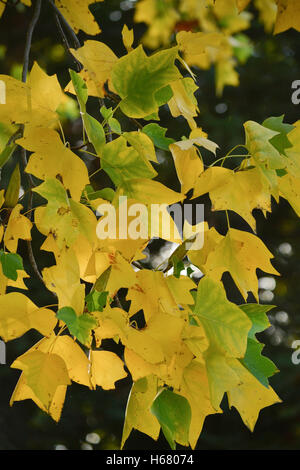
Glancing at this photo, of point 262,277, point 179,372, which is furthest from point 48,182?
point 262,277

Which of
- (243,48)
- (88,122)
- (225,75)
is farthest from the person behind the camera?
(243,48)

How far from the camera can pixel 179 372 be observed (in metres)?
0.45

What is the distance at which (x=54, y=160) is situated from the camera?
0.44 m

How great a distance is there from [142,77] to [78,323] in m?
0.21

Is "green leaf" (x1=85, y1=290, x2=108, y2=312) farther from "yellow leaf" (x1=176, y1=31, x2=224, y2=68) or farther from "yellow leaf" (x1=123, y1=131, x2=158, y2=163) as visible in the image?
"yellow leaf" (x1=176, y1=31, x2=224, y2=68)

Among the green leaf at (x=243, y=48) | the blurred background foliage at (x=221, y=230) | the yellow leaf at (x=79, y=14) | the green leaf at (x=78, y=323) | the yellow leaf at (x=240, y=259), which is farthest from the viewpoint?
the green leaf at (x=243, y=48)

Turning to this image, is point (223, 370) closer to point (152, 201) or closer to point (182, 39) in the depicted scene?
point (152, 201)

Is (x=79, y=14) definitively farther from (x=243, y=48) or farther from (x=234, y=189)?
(x=243, y=48)

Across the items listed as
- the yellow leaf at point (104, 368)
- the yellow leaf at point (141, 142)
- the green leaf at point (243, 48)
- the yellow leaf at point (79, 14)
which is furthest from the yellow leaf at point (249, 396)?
the green leaf at point (243, 48)

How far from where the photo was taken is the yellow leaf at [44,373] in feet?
1.46

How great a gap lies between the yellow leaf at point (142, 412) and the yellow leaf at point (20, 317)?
3.9 inches

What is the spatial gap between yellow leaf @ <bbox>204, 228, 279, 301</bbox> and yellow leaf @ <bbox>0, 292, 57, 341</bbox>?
0.16 metres

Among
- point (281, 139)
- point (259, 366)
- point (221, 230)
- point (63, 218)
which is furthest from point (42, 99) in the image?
point (221, 230)

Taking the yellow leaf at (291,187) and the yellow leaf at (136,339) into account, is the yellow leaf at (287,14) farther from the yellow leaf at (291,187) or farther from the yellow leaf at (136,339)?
the yellow leaf at (136,339)
